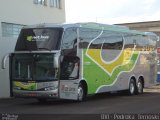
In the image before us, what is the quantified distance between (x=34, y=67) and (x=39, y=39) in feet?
4.15

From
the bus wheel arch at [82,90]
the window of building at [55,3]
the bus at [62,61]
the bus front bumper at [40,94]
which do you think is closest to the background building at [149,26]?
the window of building at [55,3]

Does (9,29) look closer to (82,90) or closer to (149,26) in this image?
(82,90)

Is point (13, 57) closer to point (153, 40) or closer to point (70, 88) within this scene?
point (70, 88)

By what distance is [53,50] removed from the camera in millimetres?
23141

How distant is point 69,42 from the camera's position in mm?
23812

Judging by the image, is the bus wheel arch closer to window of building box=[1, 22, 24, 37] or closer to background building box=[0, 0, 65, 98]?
background building box=[0, 0, 65, 98]

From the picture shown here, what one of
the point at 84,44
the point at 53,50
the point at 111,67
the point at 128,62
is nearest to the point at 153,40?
the point at 128,62

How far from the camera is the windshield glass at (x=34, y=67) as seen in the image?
76.7ft

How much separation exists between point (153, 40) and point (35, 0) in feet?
27.9

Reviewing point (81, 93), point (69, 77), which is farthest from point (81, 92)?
point (69, 77)

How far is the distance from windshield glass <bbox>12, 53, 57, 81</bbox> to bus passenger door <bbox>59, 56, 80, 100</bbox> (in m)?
0.55

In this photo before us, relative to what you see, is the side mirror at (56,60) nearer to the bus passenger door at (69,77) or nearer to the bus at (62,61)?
the bus at (62,61)

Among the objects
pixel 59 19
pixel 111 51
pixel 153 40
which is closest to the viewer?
pixel 111 51

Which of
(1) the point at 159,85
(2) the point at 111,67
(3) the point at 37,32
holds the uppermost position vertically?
(3) the point at 37,32
